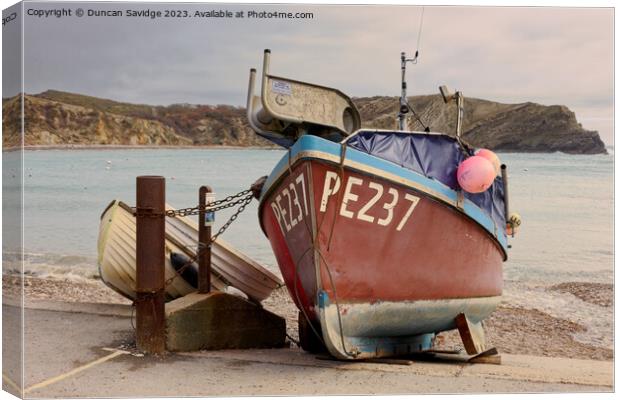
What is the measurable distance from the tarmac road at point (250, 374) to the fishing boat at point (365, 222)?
0.41 meters

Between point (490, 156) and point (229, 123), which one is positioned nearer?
point (490, 156)

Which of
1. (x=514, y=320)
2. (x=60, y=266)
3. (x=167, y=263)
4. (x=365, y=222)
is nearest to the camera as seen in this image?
(x=365, y=222)

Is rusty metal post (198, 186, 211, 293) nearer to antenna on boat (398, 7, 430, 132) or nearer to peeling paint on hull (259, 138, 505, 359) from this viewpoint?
peeling paint on hull (259, 138, 505, 359)

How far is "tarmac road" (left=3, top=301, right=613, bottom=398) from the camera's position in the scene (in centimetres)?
704

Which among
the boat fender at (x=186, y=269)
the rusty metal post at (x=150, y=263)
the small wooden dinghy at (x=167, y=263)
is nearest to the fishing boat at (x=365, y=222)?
the rusty metal post at (x=150, y=263)

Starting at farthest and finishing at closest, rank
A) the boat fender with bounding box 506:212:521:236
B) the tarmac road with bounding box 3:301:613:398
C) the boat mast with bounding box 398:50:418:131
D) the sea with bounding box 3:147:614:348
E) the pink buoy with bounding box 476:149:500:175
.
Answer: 1. the sea with bounding box 3:147:614:348
2. the boat fender with bounding box 506:212:521:236
3. the boat mast with bounding box 398:50:418:131
4. the pink buoy with bounding box 476:149:500:175
5. the tarmac road with bounding box 3:301:613:398

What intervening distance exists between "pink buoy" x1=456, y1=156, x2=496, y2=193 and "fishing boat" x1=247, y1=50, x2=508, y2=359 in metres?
0.09

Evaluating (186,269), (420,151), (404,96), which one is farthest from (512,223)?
(186,269)

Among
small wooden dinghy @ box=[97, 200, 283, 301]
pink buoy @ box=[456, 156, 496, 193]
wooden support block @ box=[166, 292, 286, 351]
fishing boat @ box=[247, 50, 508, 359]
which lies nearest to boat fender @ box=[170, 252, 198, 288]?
small wooden dinghy @ box=[97, 200, 283, 301]

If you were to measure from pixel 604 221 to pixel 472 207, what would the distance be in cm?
129

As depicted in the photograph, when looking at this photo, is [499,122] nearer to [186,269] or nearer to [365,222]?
[365,222]

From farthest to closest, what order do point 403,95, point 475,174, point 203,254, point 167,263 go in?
point 167,263 → point 203,254 → point 403,95 → point 475,174

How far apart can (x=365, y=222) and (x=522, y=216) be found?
1104cm

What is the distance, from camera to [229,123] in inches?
429
